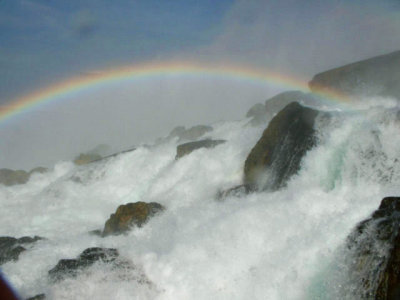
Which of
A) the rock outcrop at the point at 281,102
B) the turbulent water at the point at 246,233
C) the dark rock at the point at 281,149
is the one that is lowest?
the turbulent water at the point at 246,233

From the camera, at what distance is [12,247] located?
1110 cm

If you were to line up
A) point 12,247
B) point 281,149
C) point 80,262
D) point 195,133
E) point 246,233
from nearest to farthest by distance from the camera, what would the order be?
point 80,262 → point 246,233 → point 12,247 → point 281,149 → point 195,133

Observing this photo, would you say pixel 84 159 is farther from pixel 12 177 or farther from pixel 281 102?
pixel 281 102

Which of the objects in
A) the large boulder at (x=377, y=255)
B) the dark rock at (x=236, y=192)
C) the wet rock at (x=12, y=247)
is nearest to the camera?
the large boulder at (x=377, y=255)

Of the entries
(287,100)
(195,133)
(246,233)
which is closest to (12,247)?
(246,233)

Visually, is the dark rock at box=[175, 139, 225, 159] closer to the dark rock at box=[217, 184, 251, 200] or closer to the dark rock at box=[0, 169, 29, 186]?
the dark rock at box=[217, 184, 251, 200]

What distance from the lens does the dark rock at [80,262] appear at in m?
7.51

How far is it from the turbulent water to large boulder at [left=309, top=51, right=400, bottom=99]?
14.7 m

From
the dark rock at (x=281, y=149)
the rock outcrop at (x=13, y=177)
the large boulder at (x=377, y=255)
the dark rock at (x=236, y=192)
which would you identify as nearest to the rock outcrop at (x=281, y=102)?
the dark rock at (x=281, y=149)

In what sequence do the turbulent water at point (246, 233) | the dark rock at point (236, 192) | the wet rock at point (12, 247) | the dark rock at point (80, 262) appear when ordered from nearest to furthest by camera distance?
the turbulent water at point (246, 233)
the dark rock at point (80, 262)
the wet rock at point (12, 247)
the dark rock at point (236, 192)

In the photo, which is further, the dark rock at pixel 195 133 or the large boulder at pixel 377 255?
the dark rock at pixel 195 133

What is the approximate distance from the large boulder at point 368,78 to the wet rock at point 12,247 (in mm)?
23720

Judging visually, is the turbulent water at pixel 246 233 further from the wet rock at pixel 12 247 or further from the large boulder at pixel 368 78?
the large boulder at pixel 368 78

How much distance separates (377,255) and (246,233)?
354 centimetres
